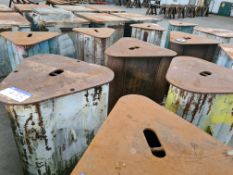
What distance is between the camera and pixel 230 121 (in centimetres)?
124

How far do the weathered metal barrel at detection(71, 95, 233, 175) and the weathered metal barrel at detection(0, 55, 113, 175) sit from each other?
0.29 metres

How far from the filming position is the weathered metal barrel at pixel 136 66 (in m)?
1.53

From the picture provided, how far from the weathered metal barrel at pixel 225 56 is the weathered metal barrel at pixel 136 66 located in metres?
0.60

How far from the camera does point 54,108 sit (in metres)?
0.99

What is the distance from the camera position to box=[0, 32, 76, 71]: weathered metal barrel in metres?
→ 1.59

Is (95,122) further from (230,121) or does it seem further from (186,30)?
(186,30)

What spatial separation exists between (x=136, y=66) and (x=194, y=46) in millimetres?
841

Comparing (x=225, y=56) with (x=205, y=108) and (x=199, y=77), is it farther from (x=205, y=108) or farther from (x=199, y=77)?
(x=205, y=108)

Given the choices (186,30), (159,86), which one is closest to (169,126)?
(159,86)

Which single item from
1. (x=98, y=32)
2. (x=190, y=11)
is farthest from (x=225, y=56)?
(x=190, y=11)

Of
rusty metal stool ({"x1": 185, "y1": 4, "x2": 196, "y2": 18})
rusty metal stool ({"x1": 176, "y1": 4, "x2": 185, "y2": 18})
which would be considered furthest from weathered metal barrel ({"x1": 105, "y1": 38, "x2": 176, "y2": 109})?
rusty metal stool ({"x1": 185, "y1": 4, "x2": 196, "y2": 18})

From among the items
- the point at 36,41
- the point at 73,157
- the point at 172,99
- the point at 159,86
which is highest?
the point at 36,41

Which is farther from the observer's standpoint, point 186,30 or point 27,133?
point 186,30

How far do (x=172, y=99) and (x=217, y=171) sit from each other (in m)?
0.60
